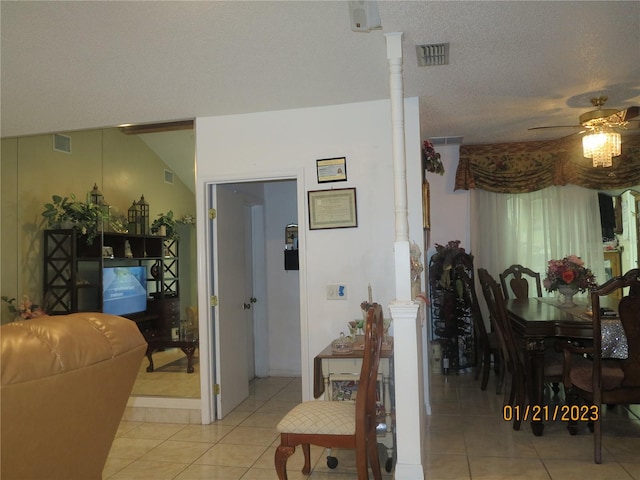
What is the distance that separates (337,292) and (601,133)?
261cm

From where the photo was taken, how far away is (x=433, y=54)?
3.00 meters

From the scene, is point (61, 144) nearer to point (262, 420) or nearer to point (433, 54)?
point (262, 420)

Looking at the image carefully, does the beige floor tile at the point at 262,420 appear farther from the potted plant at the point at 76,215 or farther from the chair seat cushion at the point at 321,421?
the potted plant at the point at 76,215

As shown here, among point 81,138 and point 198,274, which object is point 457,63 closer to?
point 198,274

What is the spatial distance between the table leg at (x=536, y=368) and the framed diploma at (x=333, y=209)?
156 cm

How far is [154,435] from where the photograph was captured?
3.85m

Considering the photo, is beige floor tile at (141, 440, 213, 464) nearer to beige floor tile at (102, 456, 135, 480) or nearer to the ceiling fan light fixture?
beige floor tile at (102, 456, 135, 480)

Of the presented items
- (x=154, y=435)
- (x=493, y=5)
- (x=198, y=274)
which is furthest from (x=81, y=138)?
(x=493, y=5)

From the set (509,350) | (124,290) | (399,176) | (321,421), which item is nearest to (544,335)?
(509,350)

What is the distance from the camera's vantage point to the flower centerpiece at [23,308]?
4391mm

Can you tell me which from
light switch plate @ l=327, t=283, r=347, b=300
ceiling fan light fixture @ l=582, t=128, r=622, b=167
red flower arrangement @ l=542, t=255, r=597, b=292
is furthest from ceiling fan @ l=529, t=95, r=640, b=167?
light switch plate @ l=327, t=283, r=347, b=300

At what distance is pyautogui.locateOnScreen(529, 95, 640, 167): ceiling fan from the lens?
4129 mm

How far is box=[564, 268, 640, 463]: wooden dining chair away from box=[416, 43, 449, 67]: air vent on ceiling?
1667 millimetres

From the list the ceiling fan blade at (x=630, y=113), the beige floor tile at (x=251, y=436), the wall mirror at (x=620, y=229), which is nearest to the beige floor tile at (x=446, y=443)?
the beige floor tile at (x=251, y=436)
